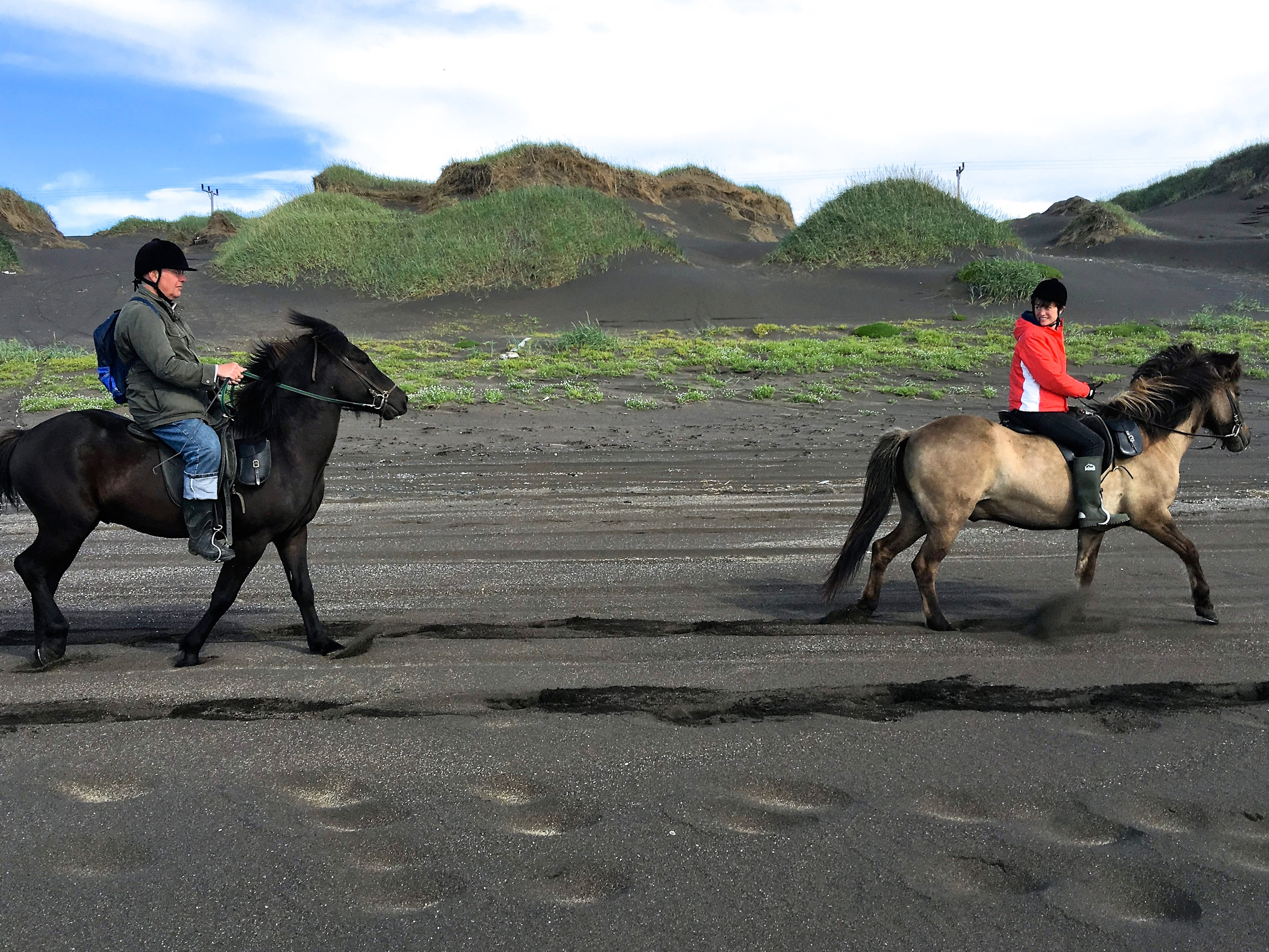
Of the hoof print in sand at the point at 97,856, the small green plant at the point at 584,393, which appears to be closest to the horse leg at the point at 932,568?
the hoof print in sand at the point at 97,856

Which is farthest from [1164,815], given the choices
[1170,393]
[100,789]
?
[100,789]

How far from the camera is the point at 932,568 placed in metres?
6.17

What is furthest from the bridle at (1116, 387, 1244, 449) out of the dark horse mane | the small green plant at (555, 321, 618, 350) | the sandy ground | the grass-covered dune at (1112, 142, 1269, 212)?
the grass-covered dune at (1112, 142, 1269, 212)

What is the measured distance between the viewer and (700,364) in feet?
65.7

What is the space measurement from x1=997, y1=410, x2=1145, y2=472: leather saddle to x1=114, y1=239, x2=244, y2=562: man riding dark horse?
4956 millimetres

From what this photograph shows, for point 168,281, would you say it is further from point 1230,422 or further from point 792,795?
point 1230,422

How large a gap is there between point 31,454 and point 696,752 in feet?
13.2

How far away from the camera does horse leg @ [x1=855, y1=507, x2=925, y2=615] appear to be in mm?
6457

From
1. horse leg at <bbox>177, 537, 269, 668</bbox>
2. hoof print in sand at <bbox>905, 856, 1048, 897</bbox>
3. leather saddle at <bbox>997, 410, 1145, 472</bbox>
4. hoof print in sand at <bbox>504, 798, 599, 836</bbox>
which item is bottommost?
hoof print in sand at <bbox>905, 856, 1048, 897</bbox>

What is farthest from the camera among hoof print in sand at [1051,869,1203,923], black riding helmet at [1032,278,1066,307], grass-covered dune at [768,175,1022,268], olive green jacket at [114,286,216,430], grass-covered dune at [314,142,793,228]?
grass-covered dune at [314,142,793,228]

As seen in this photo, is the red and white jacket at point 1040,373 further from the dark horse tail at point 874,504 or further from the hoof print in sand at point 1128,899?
the hoof print in sand at point 1128,899

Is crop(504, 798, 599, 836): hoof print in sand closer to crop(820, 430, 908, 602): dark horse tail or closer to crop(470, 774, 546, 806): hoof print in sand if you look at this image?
crop(470, 774, 546, 806): hoof print in sand

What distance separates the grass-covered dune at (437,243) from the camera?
116ft

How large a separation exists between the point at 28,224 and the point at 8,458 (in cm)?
5225
